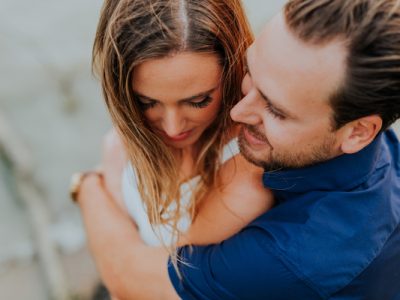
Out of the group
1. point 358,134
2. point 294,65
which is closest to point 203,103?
point 294,65

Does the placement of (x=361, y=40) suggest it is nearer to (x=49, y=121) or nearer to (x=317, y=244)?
(x=317, y=244)

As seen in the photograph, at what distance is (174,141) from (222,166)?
0.19 m

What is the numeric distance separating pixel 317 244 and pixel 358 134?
345mm

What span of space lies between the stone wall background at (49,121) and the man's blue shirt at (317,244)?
1.85 m

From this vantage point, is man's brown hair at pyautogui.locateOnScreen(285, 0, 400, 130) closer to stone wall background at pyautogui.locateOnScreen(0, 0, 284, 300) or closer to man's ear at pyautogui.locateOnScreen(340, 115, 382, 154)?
man's ear at pyautogui.locateOnScreen(340, 115, 382, 154)

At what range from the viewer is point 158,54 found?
177 cm

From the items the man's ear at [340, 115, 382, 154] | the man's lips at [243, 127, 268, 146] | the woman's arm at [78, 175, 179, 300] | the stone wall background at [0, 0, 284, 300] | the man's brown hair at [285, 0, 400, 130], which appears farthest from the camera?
the stone wall background at [0, 0, 284, 300]

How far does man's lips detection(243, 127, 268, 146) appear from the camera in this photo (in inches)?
74.2

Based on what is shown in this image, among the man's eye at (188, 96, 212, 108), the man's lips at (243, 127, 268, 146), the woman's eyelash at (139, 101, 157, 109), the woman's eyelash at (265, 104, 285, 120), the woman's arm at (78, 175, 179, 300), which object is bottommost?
the woman's arm at (78, 175, 179, 300)

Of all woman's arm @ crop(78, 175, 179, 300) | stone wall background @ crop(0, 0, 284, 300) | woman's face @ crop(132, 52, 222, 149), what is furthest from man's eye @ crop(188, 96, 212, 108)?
stone wall background @ crop(0, 0, 284, 300)

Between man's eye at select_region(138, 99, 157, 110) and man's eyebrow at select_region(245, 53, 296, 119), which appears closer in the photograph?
man's eyebrow at select_region(245, 53, 296, 119)

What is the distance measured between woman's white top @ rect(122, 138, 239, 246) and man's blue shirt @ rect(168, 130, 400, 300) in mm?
272

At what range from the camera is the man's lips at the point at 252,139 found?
1885mm

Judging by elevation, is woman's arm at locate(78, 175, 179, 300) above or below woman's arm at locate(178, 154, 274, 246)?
below
